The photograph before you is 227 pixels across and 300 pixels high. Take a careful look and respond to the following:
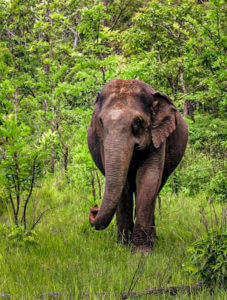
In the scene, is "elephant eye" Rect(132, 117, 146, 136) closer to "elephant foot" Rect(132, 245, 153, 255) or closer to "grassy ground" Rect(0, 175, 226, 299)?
"grassy ground" Rect(0, 175, 226, 299)

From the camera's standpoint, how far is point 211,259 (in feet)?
11.3

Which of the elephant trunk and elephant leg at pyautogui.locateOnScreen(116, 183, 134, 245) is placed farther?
elephant leg at pyautogui.locateOnScreen(116, 183, 134, 245)

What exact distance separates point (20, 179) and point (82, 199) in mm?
2988

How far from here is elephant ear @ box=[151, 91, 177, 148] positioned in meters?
4.52

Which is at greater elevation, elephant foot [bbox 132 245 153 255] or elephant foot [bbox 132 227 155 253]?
elephant foot [bbox 132 227 155 253]

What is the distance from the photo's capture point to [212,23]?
19.3 feet

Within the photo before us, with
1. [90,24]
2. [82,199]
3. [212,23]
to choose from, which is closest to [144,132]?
[212,23]

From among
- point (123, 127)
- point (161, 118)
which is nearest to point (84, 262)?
point (123, 127)

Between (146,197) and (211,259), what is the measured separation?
1.30m

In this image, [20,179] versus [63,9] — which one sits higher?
[63,9]

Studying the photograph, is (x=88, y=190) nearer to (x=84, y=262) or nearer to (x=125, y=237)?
(x=125, y=237)

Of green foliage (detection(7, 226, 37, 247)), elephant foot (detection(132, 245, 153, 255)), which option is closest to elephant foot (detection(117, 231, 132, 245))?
elephant foot (detection(132, 245, 153, 255))

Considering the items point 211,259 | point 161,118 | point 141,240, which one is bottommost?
point 141,240

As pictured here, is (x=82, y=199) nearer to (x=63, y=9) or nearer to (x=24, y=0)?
(x=24, y=0)
